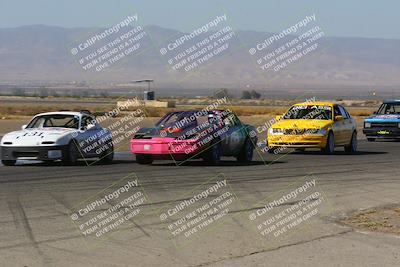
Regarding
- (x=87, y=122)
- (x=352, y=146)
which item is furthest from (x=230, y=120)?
(x=352, y=146)

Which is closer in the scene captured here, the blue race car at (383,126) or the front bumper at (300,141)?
the front bumper at (300,141)

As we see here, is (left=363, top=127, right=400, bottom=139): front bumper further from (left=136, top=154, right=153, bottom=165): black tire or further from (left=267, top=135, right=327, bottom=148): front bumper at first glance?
(left=136, top=154, right=153, bottom=165): black tire

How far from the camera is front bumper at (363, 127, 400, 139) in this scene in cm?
3156

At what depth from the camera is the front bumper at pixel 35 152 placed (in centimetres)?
1862

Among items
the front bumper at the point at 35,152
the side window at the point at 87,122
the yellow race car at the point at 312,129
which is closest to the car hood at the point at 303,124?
the yellow race car at the point at 312,129

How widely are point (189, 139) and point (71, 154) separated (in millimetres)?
2591

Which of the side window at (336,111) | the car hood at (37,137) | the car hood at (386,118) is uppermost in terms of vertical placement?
the car hood at (37,137)

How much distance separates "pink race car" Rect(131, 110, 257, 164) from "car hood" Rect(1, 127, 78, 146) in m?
1.56

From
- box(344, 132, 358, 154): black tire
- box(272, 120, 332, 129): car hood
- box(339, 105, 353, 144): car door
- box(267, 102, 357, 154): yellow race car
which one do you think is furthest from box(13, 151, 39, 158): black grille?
box(344, 132, 358, 154): black tire

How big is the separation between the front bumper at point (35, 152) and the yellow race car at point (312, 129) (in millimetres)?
7345

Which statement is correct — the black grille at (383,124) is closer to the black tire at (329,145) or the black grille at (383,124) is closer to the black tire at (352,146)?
the black tire at (352,146)

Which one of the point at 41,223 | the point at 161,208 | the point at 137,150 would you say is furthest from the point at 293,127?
the point at 41,223

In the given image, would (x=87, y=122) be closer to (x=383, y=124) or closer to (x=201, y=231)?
(x=201, y=231)

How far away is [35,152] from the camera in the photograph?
18.7 metres
